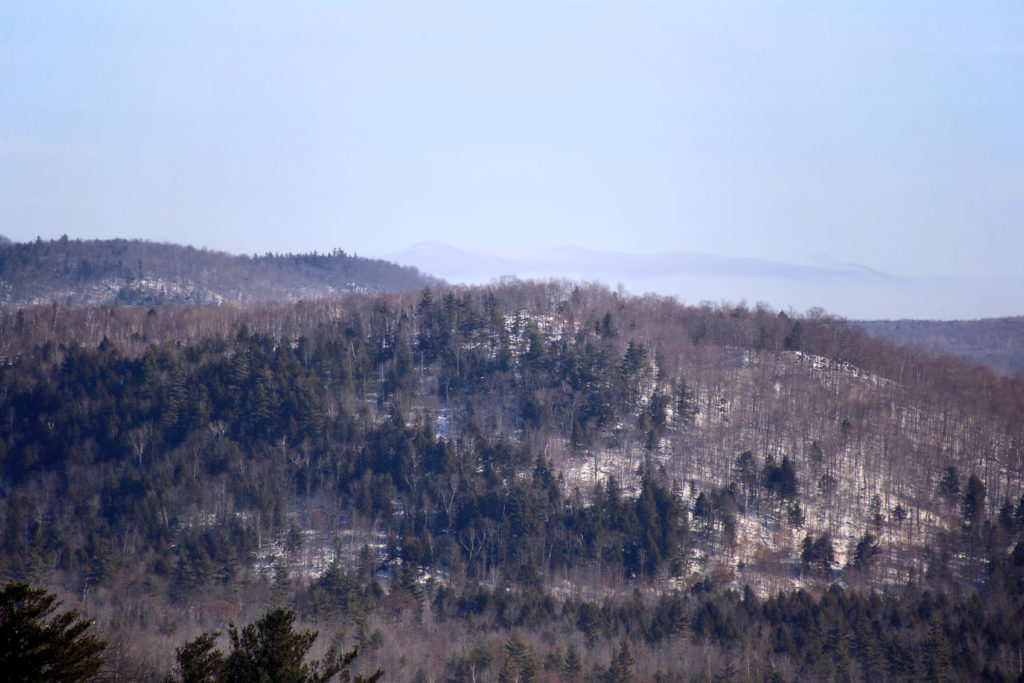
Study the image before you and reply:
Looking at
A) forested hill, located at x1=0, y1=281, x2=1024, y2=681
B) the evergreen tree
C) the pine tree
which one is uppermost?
the pine tree

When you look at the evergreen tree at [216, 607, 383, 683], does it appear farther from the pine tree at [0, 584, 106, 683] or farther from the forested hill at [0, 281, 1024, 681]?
the forested hill at [0, 281, 1024, 681]

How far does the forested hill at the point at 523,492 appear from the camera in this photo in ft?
254

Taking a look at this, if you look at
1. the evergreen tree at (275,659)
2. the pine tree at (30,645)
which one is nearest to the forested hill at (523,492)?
the evergreen tree at (275,659)

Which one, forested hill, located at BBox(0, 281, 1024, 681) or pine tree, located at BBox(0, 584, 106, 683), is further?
forested hill, located at BBox(0, 281, 1024, 681)

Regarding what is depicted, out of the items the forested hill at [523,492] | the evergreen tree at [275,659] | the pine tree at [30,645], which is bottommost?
the forested hill at [523,492]

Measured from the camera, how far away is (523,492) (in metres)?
96.7

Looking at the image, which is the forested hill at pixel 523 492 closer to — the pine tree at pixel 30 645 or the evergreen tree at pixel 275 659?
the evergreen tree at pixel 275 659

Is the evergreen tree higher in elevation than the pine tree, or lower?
lower

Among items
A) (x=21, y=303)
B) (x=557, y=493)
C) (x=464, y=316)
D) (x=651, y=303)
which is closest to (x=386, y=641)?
(x=557, y=493)

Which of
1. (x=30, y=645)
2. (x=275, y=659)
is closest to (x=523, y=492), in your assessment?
(x=275, y=659)

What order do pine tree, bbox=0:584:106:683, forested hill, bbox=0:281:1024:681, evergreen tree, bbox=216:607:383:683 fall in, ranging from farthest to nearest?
1. forested hill, bbox=0:281:1024:681
2. evergreen tree, bbox=216:607:383:683
3. pine tree, bbox=0:584:106:683

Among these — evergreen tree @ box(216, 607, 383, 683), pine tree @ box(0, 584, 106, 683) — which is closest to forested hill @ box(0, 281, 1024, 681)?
evergreen tree @ box(216, 607, 383, 683)

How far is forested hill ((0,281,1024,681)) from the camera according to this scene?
254 feet

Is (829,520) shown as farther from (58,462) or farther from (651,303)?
(58,462)
